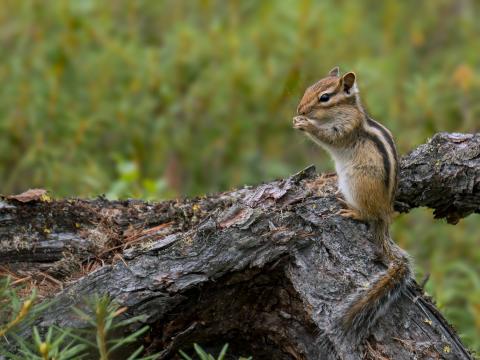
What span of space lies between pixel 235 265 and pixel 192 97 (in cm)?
388

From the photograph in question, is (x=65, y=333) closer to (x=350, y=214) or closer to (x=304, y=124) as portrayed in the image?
(x=350, y=214)

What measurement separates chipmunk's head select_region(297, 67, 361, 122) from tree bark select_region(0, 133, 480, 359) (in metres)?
0.61

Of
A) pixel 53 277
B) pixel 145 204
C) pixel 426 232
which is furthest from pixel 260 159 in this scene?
pixel 53 277

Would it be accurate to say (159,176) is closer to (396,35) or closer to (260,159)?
(260,159)

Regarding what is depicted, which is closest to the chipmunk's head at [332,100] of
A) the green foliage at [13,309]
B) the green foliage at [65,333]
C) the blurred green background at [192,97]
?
the green foliage at [65,333]

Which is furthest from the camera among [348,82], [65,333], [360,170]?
[348,82]

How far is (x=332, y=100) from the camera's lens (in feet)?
13.1

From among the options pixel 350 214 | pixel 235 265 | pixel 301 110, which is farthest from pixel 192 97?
pixel 235 265

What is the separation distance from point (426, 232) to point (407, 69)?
223 centimetres

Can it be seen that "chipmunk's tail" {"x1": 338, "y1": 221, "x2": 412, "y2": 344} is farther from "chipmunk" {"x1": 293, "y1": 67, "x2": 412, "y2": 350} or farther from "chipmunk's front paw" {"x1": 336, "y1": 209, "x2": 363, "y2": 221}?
"chipmunk's front paw" {"x1": 336, "y1": 209, "x2": 363, "y2": 221}

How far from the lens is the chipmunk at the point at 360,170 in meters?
3.09

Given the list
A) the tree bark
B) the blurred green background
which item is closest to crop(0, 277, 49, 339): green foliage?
the tree bark

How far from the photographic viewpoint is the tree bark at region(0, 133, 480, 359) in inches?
118

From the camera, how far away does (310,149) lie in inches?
285
